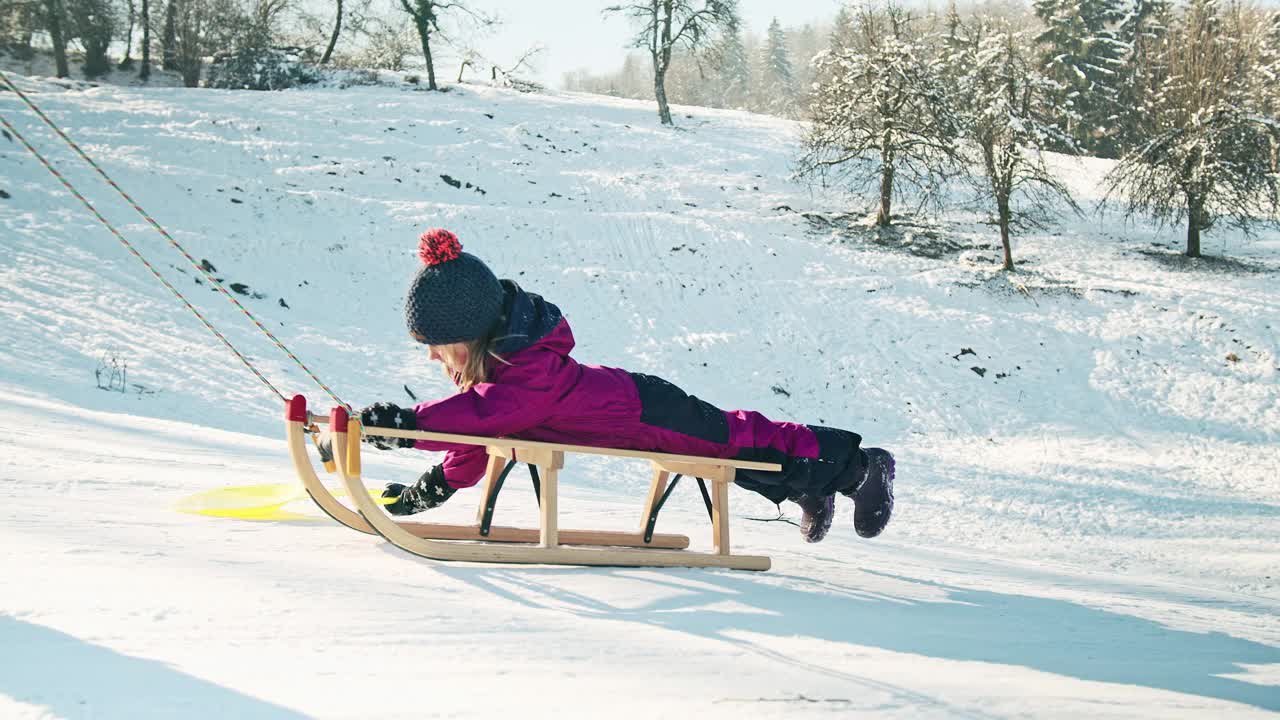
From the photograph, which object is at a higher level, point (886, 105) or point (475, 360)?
point (886, 105)

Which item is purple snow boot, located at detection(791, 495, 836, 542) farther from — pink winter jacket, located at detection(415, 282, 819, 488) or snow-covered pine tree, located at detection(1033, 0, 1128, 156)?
snow-covered pine tree, located at detection(1033, 0, 1128, 156)

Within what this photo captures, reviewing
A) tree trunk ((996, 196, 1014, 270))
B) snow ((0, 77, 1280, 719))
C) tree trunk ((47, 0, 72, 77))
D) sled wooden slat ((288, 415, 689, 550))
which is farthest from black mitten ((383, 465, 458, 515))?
tree trunk ((47, 0, 72, 77))

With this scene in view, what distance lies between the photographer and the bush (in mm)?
24797

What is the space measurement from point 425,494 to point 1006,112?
1394 centimetres

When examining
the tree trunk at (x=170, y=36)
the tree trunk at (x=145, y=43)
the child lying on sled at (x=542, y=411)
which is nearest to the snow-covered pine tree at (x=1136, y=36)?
the child lying on sled at (x=542, y=411)

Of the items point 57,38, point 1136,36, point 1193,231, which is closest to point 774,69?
point 1136,36

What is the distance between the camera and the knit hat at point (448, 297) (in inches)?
119

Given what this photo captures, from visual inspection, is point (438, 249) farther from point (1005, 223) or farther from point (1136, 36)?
point (1136, 36)

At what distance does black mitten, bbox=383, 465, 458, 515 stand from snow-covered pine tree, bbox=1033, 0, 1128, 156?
1240 inches

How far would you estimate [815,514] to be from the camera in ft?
12.7

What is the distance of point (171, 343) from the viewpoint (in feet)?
31.6

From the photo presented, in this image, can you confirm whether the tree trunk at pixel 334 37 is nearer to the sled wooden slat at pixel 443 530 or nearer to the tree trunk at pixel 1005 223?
the tree trunk at pixel 1005 223

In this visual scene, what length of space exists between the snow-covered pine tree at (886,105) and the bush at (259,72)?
16.2 m

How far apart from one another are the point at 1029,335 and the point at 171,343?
11.9 meters
